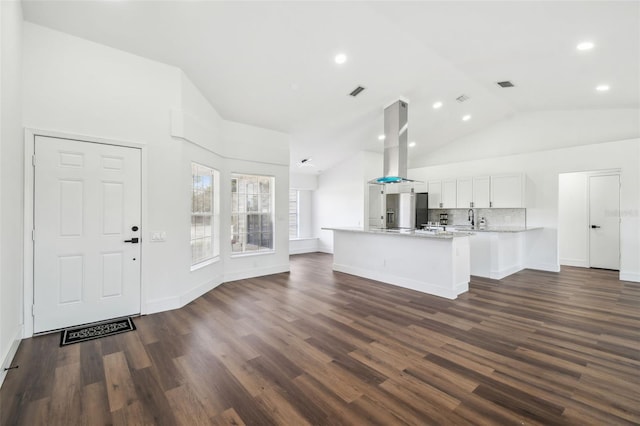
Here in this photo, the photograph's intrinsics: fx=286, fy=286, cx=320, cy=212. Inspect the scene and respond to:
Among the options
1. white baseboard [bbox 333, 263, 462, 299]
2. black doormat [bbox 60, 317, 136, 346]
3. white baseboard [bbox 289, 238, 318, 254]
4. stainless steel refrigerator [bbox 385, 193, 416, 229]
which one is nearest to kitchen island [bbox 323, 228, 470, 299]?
white baseboard [bbox 333, 263, 462, 299]

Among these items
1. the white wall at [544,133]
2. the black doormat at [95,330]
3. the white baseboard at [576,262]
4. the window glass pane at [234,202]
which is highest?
the white wall at [544,133]

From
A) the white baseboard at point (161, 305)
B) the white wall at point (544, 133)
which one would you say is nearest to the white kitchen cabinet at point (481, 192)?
the white wall at point (544, 133)

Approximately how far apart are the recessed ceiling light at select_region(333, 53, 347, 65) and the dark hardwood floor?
139 inches

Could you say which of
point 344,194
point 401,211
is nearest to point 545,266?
point 401,211

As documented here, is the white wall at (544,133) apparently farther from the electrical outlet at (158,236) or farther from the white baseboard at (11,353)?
the white baseboard at (11,353)

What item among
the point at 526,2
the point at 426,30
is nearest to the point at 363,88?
the point at 426,30

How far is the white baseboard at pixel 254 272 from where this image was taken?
17.9 feet

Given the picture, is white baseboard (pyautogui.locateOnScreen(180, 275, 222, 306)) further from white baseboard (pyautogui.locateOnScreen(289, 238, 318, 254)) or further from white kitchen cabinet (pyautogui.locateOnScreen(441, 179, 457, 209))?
white kitchen cabinet (pyautogui.locateOnScreen(441, 179, 457, 209))

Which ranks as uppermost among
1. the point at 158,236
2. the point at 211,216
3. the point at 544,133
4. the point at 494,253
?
the point at 544,133

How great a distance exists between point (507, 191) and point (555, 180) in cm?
92

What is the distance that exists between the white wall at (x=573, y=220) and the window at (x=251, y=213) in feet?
22.6

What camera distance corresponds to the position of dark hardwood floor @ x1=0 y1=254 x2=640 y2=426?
1.90 meters

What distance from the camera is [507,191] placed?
6.77 meters

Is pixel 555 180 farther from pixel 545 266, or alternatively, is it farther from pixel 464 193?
pixel 545 266
